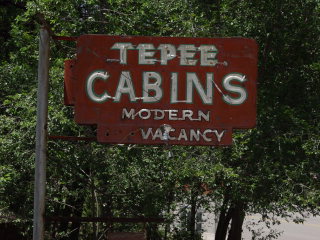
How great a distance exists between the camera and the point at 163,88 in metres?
4.92

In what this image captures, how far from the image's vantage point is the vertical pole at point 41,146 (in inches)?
192

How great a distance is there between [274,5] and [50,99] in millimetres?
3214

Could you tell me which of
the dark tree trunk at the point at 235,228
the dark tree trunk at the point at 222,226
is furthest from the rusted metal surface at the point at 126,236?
the dark tree trunk at the point at 222,226

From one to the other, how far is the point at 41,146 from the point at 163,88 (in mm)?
1121

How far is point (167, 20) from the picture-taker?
8.34m

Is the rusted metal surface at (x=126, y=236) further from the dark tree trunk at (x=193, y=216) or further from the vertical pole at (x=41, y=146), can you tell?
the vertical pole at (x=41, y=146)

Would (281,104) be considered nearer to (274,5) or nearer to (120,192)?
(274,5)

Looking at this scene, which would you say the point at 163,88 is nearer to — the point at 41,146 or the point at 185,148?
the point at 41,146

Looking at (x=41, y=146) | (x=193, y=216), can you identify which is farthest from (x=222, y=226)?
(x=41, y=146)

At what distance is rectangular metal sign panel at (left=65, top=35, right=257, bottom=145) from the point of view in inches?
192

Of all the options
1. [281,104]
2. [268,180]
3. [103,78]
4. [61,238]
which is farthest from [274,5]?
[61,238]

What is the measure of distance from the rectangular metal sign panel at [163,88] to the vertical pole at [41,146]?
8.3 inches

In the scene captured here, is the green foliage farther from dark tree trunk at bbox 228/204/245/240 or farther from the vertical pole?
the vertical pole

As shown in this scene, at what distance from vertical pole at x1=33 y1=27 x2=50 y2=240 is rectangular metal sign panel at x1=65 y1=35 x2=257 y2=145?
211 mm
